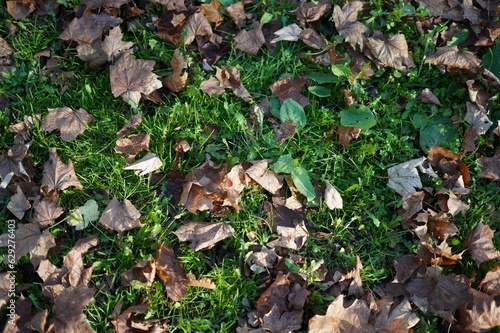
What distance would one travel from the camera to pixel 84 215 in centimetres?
274

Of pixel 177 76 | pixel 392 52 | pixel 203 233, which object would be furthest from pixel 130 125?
pixel 392 52

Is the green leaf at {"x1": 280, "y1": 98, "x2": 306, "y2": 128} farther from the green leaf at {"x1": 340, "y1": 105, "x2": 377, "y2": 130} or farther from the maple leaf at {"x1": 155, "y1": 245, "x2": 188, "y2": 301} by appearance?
the maple leaf at {"x1": 155, "y1": 245, "x2": 188, "y2": 301}

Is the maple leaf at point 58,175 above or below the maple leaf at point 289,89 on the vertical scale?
below

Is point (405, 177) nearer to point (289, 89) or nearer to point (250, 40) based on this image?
point (289, 89)

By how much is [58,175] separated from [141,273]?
2.25 feet

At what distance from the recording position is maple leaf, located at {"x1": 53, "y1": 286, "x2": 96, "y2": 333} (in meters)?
2.40

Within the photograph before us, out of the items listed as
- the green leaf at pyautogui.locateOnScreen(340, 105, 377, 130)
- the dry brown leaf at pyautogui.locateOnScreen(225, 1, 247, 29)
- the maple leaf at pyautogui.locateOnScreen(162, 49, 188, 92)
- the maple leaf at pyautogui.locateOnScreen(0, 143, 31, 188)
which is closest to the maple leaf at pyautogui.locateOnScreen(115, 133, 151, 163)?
the maple leaf at pyautogui.locateOnScreen(162, 49, 188, 92)

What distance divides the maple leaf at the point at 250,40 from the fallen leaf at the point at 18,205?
1463 mm

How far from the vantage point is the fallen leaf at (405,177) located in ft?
9.52

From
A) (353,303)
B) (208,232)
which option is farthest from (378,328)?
(208,232)

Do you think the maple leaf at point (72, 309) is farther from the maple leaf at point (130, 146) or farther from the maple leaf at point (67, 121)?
the maple leaf at point (67, 121)

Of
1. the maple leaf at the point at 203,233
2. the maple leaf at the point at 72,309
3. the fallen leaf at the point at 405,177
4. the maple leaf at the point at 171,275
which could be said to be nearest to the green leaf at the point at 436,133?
the fallen leaf at the point at 405,177

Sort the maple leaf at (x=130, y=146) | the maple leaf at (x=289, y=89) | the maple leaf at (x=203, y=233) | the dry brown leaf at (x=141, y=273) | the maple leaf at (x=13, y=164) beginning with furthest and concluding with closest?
the maple leaf at (x=289, y=89) < the maple leaf at (x=130, y=146) < the maple leaf at (x=13, y=164) < the maple leaf at (x=203, y=233) < the dry brown leaf at (x=141, y=273)

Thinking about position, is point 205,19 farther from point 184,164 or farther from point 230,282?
point 230,282
